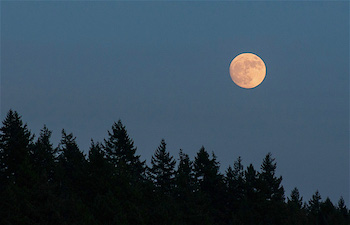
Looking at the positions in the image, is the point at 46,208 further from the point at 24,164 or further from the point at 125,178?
the point at 125,178

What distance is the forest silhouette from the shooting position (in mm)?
47781

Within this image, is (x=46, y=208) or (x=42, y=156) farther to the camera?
(x=42, y=156)

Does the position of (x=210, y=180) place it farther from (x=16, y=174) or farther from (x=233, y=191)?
(x=16, y=174)

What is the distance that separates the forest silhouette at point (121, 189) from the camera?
47.8 meters

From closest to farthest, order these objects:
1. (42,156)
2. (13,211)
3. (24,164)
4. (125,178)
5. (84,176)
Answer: (13,211) → (24,164) → (125,178) → (84,176) → (42,156)

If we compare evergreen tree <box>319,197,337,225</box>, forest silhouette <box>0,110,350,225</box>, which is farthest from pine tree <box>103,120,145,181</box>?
evergreen tree <box>319,197,337,225</box>

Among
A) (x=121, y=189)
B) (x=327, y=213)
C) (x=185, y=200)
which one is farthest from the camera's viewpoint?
(x=327, y=213)

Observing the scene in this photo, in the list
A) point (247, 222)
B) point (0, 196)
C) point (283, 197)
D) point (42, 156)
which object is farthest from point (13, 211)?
point (283, 197)

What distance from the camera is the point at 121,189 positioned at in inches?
2340

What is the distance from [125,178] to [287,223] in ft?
113

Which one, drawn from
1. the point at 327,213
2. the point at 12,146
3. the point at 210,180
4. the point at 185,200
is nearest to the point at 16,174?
the point at 12,146

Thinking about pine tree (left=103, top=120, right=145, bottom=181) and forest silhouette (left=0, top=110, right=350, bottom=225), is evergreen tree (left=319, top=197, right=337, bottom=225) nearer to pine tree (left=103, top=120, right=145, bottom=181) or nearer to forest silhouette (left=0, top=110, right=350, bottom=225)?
forest silhouette (left=0, top=110, right=350, bottom=225)

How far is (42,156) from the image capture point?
7088 cm

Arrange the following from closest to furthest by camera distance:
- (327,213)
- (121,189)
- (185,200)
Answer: (121,189), (185,200), (327,213)
